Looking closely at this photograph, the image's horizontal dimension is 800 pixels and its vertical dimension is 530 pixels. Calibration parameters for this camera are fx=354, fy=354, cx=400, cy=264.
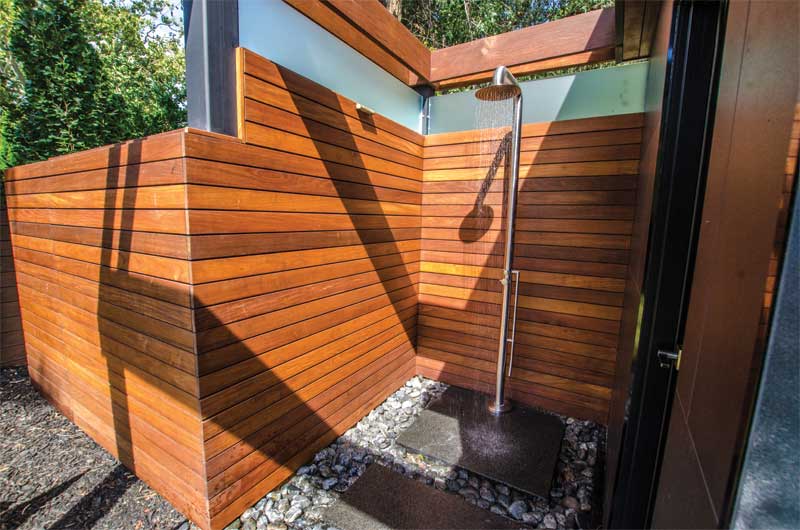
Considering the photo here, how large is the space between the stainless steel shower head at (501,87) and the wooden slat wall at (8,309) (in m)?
3.95

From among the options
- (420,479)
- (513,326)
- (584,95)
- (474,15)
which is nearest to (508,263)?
(513,326)

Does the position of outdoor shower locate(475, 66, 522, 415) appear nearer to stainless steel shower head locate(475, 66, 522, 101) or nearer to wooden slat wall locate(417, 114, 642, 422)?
stainless steel shower head locate(475, 66, 522, 101)

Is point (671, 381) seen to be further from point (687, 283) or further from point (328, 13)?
point (328, 13)

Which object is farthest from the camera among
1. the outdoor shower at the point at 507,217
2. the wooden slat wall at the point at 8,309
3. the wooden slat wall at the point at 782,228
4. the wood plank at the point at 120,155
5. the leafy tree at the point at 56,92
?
the leafy tree at the point at 56,92

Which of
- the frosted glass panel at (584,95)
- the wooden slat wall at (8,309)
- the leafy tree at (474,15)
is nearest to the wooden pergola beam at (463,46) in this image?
the frosted glass panel at (584,95)

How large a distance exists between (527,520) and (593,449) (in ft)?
2.67

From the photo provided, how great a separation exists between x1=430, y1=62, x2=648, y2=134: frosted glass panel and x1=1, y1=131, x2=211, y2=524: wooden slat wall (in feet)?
7.85

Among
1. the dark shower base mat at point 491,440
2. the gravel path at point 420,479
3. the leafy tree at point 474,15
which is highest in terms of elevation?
the leafy tree at point 474,15

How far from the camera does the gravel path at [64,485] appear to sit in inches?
67.6

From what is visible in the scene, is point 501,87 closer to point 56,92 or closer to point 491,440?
point 491,440

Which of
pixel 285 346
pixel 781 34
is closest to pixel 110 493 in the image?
pixel 285 346

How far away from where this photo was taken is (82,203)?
2.00 meters

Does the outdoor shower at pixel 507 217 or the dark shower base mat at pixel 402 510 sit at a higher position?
the outdoor shower at pixel 507 217

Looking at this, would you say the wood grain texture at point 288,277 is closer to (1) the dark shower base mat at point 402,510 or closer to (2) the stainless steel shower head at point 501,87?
(1) the dark shower base mat at point 402,510
